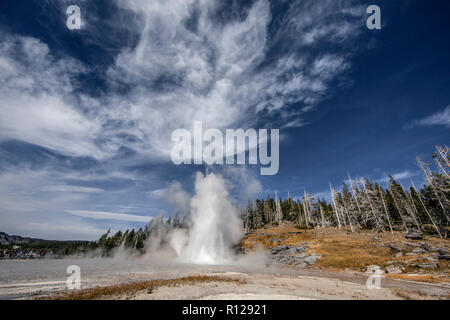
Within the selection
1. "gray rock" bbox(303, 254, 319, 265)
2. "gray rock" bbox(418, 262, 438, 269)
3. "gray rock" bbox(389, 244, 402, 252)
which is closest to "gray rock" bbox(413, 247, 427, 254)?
"gray rock" bbox(389, 244, 402, 252)

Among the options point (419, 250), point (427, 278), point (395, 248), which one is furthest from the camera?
point (395, 248)

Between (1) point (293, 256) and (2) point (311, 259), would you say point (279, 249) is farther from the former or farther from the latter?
(2) point (311, 259)

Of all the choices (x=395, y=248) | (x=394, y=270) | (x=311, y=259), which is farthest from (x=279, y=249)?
(x=394, y=270)

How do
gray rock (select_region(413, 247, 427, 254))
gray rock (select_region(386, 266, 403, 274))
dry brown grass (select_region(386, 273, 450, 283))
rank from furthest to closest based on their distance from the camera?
gray rock (select_region(413, 247, 427, 254)), gray rock (select_region(386, 266, 403, 274)), dry brown grass (select_region(386, 273, 450, 283))

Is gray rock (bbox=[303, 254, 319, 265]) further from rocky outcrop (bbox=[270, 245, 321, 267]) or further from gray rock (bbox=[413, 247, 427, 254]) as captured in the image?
gray rock (bbox=[413, 247, 427, 254])

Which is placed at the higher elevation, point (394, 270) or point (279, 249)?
point (394, 270)

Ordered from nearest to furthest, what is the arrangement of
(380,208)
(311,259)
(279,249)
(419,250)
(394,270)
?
1. (394,270)
2. (419,250)
3. (311,259)
4. (279,249)
5. (380,208)

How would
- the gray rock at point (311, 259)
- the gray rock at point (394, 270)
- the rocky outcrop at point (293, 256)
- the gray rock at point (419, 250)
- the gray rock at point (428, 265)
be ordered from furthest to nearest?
the rocky outcrop at point (293, 256), the gray rock at point (311, 259), the gray rock at point (419, 250), the gray rock at point (394, 270), the gray rock at point (428, 265)

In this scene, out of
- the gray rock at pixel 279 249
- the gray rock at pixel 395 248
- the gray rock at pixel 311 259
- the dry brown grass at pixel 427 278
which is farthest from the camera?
the gray rock at pixel 279 249

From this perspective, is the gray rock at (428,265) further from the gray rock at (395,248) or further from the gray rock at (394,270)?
the gray rock at (395,248)

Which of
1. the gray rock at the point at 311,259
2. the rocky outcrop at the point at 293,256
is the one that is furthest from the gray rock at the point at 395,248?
the gray rock at the point at 311,259
